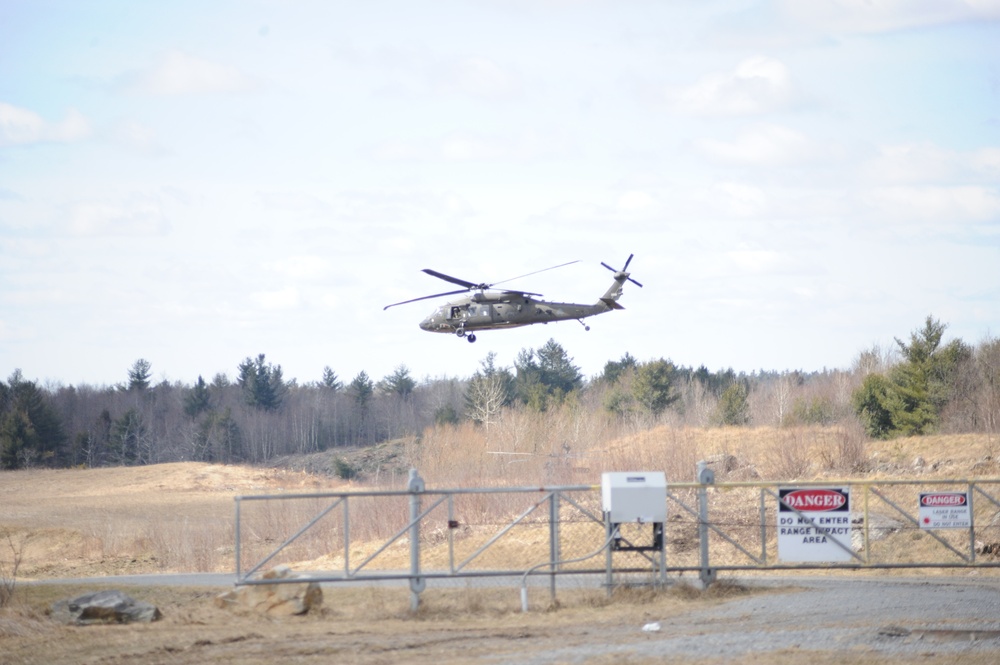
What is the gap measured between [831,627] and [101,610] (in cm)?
1142

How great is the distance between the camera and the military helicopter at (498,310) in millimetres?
37312

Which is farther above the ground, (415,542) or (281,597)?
(415,542)

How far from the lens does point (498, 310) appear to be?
37.3m

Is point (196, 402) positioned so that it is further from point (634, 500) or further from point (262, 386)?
point (634, 500)

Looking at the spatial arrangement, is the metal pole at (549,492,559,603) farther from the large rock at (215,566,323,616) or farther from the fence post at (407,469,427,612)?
the large rock at (215,566,323,616)

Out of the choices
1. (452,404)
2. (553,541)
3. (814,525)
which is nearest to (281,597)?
(553,541)

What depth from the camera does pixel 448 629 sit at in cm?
1777

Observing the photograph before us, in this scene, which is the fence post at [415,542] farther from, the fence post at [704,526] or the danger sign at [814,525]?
the danger sign at [814,525]

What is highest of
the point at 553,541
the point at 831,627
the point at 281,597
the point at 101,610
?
the point at 553,541

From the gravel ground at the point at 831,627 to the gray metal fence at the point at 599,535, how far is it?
0.79 meters

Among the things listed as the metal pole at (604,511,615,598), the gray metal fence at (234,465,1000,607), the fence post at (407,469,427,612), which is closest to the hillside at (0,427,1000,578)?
the gray metal fence at (234,465,1000,607)

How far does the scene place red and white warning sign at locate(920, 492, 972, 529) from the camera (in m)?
21.8

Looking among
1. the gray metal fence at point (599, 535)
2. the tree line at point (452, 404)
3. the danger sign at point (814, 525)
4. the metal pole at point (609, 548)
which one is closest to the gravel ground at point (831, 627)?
the danger sign at point (814, 525)

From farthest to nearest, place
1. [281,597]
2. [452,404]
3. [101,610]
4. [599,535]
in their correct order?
[452,404] → [599,535] → [281,597] → [101,610]
